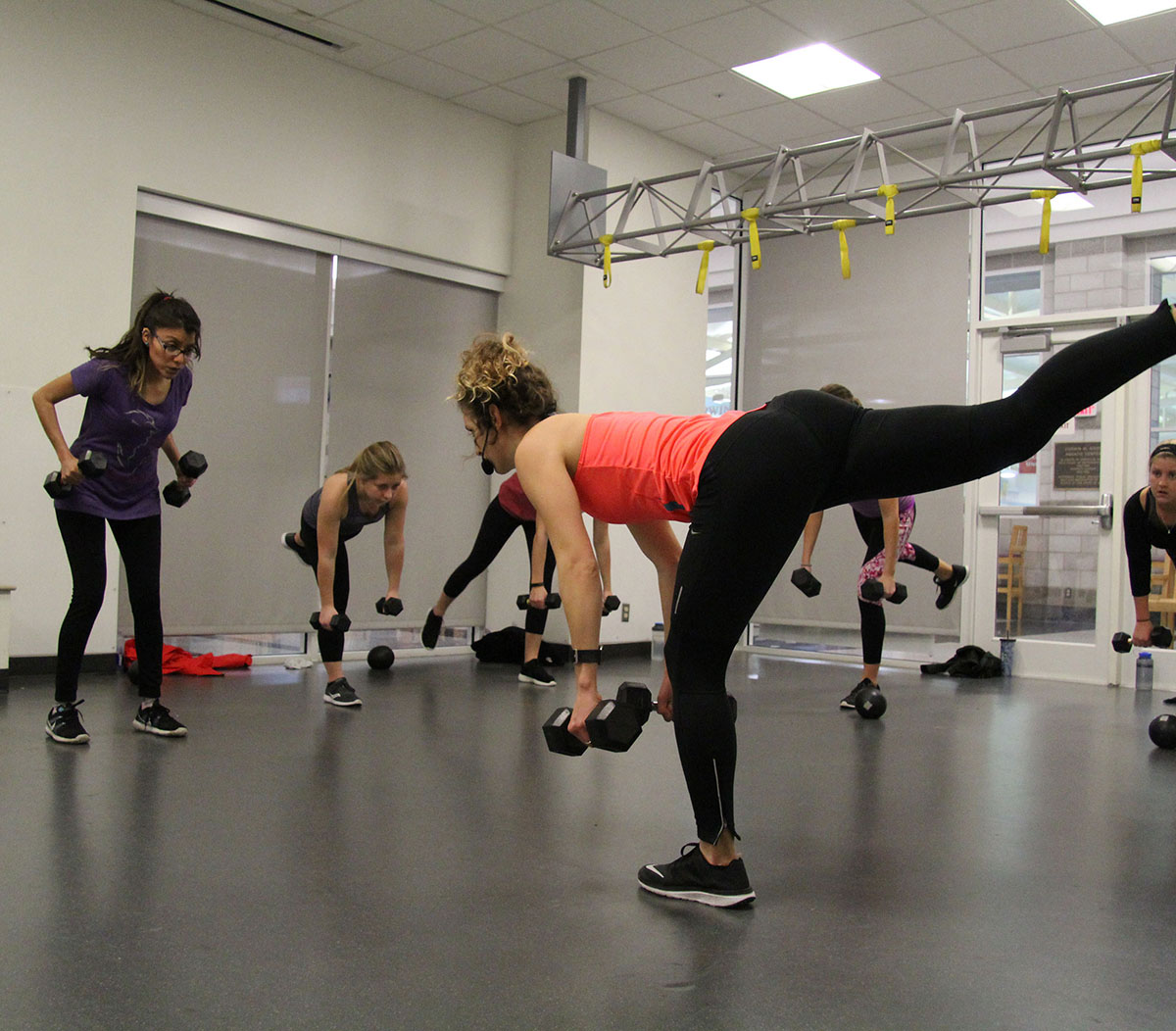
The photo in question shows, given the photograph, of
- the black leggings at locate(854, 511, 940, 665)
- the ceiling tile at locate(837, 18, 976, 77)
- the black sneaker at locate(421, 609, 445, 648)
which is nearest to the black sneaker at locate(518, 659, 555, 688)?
the black sneaker at locate(421, 609, 445, 648)

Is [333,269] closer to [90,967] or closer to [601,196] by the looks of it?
[601,196]

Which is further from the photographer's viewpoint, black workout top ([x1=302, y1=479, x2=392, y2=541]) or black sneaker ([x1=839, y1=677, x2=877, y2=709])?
black sneaker ([x1=839, y1=677, x2=877, y2=709])

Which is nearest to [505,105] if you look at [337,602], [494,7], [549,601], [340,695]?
[494,7]

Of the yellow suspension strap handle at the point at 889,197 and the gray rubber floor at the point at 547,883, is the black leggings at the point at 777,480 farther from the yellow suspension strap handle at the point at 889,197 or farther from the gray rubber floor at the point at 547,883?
the yellow suspension strap handle at the point at 889,197

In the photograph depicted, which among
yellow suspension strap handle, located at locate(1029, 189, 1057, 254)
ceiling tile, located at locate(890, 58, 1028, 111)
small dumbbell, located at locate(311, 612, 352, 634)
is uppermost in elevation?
ceiling tile, located at locate(890, 58, 1028, 111)

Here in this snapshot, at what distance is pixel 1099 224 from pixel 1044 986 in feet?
20.0

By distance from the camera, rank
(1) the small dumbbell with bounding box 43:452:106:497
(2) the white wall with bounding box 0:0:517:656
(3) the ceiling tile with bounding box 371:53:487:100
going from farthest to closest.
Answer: (3) the ceiling tile with bounding box 371:53:487:100, (2) the white wall with bounding box 0:0:517:656, (1) the small dumbbell with bounding box 43:452:106:497

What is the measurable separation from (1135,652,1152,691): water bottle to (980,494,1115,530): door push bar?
766mm

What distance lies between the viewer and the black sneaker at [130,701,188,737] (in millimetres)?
3609

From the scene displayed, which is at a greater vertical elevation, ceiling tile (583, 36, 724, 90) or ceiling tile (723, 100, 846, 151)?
ceiling tile (723, 100, 846, 151)

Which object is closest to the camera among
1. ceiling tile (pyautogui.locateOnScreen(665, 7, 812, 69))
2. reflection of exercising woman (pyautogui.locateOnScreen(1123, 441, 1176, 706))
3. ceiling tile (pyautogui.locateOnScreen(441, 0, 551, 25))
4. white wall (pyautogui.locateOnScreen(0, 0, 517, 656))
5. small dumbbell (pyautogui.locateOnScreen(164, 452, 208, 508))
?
small dumbbell (pyautogui.locateOnScreen(164, 452, 208, 508))

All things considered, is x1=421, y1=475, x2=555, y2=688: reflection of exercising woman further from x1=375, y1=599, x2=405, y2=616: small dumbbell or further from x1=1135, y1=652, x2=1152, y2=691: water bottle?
x1=1135, y1=652, x2=1152, y2=691: water bottle

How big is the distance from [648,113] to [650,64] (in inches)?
29.9

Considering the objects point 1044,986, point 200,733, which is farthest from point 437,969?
point 200,733
